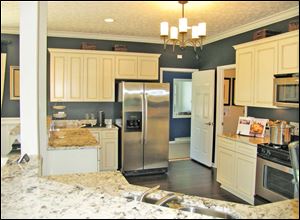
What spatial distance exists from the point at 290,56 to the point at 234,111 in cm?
471

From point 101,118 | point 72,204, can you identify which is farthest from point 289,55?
point 101,118

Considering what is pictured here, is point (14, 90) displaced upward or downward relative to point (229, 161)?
upward

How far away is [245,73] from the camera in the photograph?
1793 mm

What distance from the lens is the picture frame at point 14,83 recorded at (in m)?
1.87

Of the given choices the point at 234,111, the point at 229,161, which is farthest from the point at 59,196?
the point at 234,111

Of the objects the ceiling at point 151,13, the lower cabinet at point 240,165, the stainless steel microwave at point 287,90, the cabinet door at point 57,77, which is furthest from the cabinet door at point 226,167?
the cabinet door at point 57,77

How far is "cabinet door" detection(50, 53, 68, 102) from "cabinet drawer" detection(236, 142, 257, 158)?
1819 mm

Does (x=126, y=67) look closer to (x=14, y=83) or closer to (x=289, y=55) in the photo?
(x=14, y=83)

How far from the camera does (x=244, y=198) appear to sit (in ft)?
8.58

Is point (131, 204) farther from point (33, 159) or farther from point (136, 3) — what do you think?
point (136, 3)

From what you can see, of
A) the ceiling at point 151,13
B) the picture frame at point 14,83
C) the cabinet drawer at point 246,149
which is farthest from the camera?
the cabinet drawer at point 246,149

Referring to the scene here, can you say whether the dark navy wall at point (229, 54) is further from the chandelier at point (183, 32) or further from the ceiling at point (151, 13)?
the chandelier at point (183, 32)

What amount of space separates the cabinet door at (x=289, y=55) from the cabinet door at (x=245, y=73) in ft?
0.72

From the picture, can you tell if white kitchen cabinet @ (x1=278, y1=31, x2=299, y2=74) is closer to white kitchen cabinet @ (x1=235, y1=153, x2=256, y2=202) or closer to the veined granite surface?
the veined granite surface
